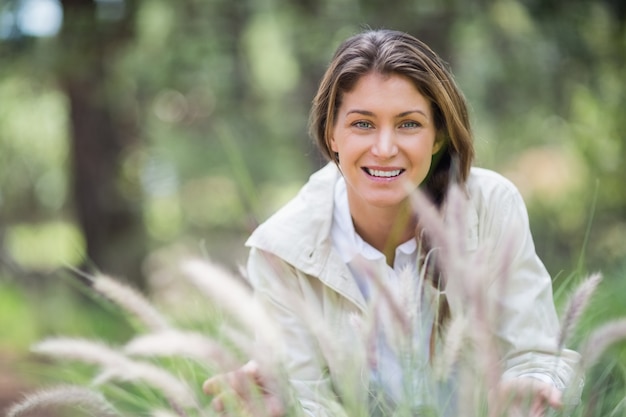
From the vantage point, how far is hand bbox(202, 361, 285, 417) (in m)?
1.60

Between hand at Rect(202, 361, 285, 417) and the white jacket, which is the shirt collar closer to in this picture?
the white jacket

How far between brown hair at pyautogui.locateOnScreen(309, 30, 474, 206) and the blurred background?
91 centimetres

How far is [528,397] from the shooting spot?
5.62ft

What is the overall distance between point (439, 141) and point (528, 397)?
2.75 feet

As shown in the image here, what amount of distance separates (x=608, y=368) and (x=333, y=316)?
2.40ft

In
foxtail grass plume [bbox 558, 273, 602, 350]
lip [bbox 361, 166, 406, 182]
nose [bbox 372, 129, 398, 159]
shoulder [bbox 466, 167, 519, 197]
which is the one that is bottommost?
foxtail grass plume [bbox 558, 273, 602, 350]

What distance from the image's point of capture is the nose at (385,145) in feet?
6.90

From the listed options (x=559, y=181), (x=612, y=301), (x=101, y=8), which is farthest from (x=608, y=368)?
(x=559, y=181)

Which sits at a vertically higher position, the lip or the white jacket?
the lip

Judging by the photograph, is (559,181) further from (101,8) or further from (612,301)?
(612,301)

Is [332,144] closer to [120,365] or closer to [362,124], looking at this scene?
[362,124]

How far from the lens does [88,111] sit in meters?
5.89

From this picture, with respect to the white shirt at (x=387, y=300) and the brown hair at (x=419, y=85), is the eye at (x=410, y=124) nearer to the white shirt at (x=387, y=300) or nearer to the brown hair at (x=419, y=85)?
the brown hair at (x=419, y=85)

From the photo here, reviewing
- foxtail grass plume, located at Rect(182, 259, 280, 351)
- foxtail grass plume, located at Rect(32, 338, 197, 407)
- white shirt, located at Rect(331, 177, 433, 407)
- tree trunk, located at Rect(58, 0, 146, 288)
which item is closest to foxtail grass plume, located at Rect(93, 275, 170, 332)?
foxtail grass plume, located at Rect(32, 338, 197, 407)
